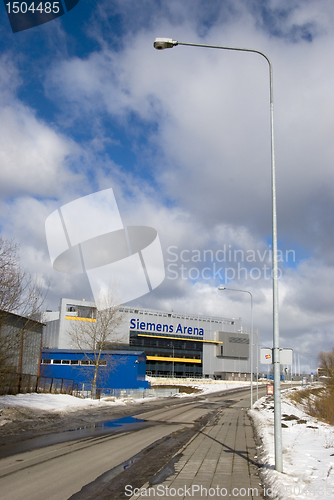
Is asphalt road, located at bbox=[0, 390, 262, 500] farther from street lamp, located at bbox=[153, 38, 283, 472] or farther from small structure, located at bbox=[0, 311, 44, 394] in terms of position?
small structure, located at bbox=[0, 311, 44, 394]

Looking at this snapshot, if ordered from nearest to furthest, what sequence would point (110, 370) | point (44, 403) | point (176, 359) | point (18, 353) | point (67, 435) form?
1. point (67, 435)
2. point (44, 403)
3. point (18, 353)
4. point (110, 370)
5. point (176, 359)

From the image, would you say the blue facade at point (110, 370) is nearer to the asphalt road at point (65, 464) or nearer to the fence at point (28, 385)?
the fence at point (28, 385)

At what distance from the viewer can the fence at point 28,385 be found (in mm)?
26753

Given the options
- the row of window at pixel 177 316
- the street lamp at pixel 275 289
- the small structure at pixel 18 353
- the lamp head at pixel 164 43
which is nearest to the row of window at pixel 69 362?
the small structure at pixel 18 353

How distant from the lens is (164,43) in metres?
9.73

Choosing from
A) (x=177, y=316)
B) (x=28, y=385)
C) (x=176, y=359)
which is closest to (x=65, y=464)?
(x=28, y=385)

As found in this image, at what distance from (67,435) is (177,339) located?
77.4 m

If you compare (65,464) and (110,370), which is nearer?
(65,464)

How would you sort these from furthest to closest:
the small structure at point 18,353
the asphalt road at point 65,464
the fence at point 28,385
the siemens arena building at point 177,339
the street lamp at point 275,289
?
the siemens arena building at point 177,339 → the fence at point 28,385 → the small structure at point 18,353 → the street lamp at point 275,289 → the asphalt road at point 65,464

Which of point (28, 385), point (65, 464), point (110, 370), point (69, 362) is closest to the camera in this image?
point (65, 464)

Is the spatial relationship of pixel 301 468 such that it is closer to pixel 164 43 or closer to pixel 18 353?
pixel 164 43

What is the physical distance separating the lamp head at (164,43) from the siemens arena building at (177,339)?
221 ft

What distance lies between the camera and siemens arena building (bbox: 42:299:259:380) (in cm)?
7731

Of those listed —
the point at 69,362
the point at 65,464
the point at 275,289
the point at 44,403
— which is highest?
the point at 275,289
